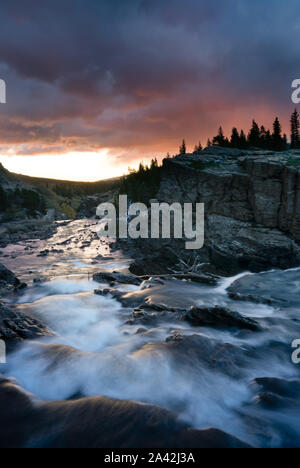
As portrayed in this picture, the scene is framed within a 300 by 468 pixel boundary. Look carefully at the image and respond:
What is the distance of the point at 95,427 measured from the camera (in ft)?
12.6

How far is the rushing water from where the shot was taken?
461cm

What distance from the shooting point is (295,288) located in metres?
17.8

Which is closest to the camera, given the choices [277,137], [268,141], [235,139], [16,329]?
[16,329]

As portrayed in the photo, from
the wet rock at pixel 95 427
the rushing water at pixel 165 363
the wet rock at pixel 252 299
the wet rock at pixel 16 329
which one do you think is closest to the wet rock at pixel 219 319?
the rushing water at pixel 165 363

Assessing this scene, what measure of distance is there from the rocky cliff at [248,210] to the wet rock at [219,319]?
64.3ft

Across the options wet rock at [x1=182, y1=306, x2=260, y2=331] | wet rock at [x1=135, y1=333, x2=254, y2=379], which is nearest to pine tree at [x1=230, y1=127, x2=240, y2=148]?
wet rock at [x1=182, y1=306, x2=260, y2=331]

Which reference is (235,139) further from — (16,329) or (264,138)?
(16,329)

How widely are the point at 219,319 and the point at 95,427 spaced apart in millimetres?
6139

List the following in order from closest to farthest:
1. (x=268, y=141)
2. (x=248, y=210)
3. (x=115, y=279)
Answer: (x=115, y=279) < (x=248, y=210) < (x=268, y=141)

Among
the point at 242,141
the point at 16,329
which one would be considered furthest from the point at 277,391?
the point at 242,141

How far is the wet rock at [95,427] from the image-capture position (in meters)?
3.59

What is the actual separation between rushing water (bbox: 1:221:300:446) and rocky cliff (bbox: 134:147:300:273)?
53.8ft
